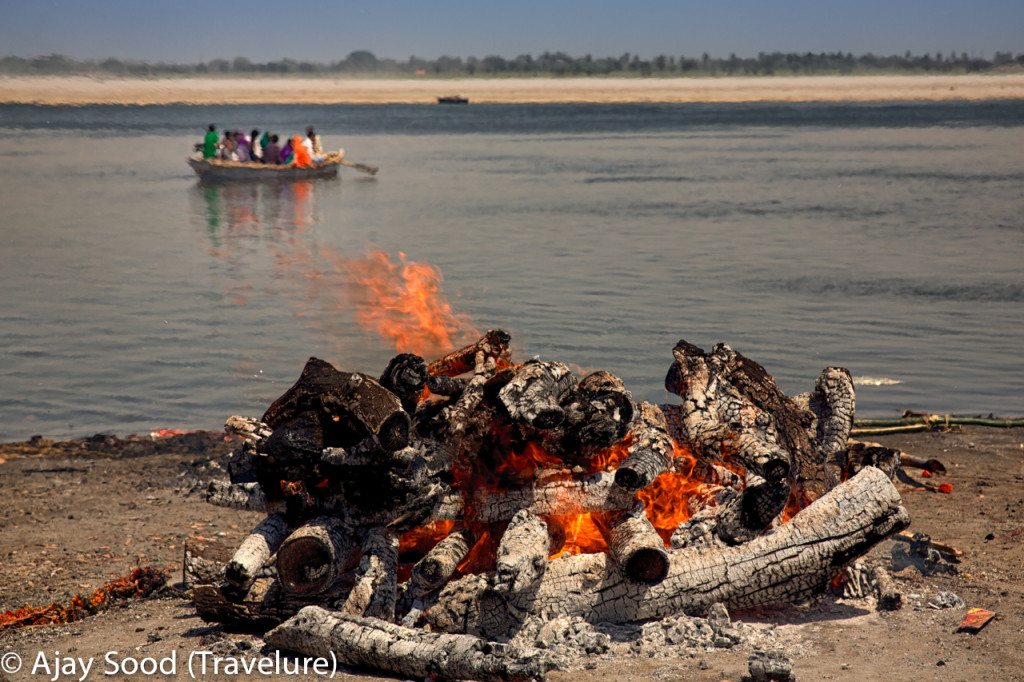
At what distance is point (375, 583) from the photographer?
6.16 metres

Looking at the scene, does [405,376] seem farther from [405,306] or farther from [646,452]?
[405,306]

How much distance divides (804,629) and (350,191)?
4226 centimetres

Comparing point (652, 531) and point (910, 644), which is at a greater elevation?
point (652, 531)

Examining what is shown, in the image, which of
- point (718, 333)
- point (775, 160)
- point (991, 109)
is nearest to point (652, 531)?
point (718, 333)

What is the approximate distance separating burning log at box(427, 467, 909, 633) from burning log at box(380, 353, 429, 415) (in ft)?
4.18

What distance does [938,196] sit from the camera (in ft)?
127

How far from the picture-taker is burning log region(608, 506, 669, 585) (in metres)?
6.05

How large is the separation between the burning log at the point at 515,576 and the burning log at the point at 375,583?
528mm

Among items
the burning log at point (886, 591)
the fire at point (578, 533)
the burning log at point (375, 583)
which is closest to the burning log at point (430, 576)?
the burning log at point (375, 583)

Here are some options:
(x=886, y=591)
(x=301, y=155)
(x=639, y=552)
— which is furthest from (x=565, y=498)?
(x=301, y=155)

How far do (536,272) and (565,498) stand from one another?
17506 millimetres

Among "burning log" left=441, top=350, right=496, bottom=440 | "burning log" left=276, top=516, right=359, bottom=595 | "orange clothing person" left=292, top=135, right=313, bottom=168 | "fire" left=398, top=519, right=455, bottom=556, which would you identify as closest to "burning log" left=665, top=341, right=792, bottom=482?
"burning log" left=441, top=350, right=496, bottom=440

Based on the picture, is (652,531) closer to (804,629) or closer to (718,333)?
(804,629)

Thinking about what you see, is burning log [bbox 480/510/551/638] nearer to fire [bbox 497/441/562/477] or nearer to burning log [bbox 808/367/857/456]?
fire [bbox 497/441/562/477]
